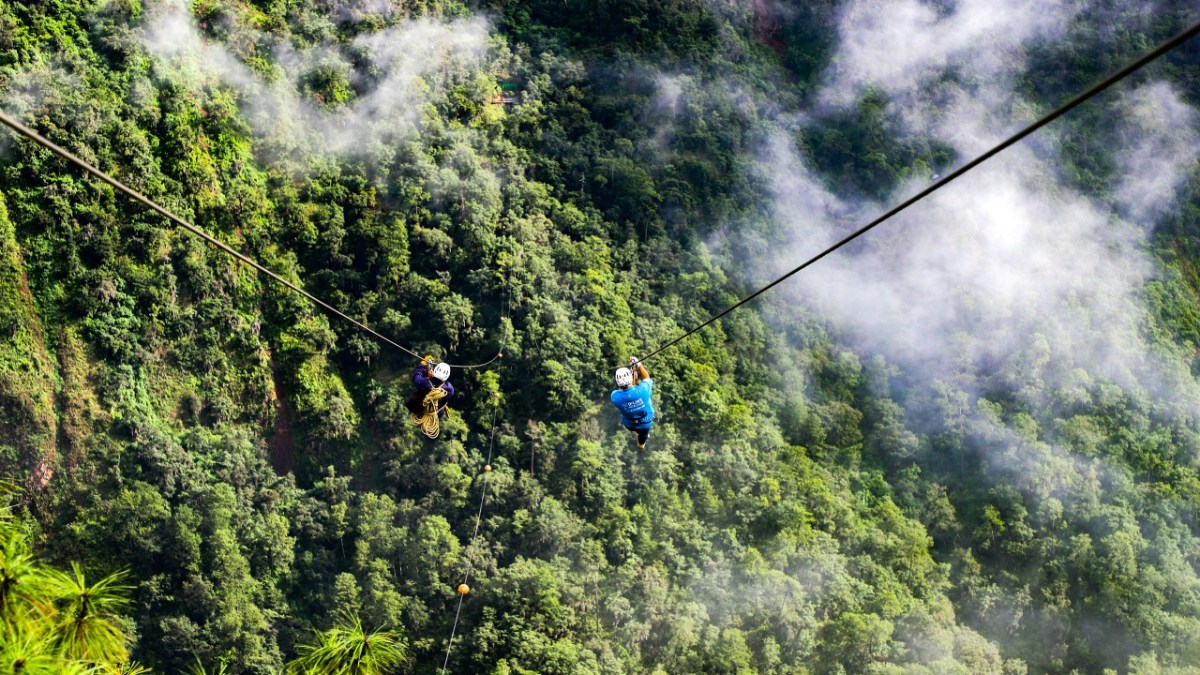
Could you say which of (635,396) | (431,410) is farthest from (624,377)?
(431,410)

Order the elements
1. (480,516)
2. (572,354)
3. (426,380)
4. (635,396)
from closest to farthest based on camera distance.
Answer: (635,396), (426,380), (480,516), (572,354)

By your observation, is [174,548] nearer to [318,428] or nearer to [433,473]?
[318,428]

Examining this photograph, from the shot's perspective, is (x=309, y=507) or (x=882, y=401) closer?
(x=309, y=507)

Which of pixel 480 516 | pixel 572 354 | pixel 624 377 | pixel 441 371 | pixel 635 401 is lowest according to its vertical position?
pixel 624 377

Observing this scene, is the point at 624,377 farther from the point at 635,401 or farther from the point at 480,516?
the point at 480,516

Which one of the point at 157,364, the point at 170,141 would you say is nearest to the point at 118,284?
the point at 157,364

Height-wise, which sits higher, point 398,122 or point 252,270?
point 398,122

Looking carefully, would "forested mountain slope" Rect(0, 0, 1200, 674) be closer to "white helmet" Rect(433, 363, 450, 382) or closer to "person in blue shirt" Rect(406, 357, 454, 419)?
"person in blue shirt" Rect(406, 357, 454, 419)

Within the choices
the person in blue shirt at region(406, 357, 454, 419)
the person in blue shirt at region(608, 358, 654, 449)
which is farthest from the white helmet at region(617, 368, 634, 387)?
the person in blue shirt at region(406, 357, 454, 419)

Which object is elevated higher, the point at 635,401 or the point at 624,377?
the point at 635,401
